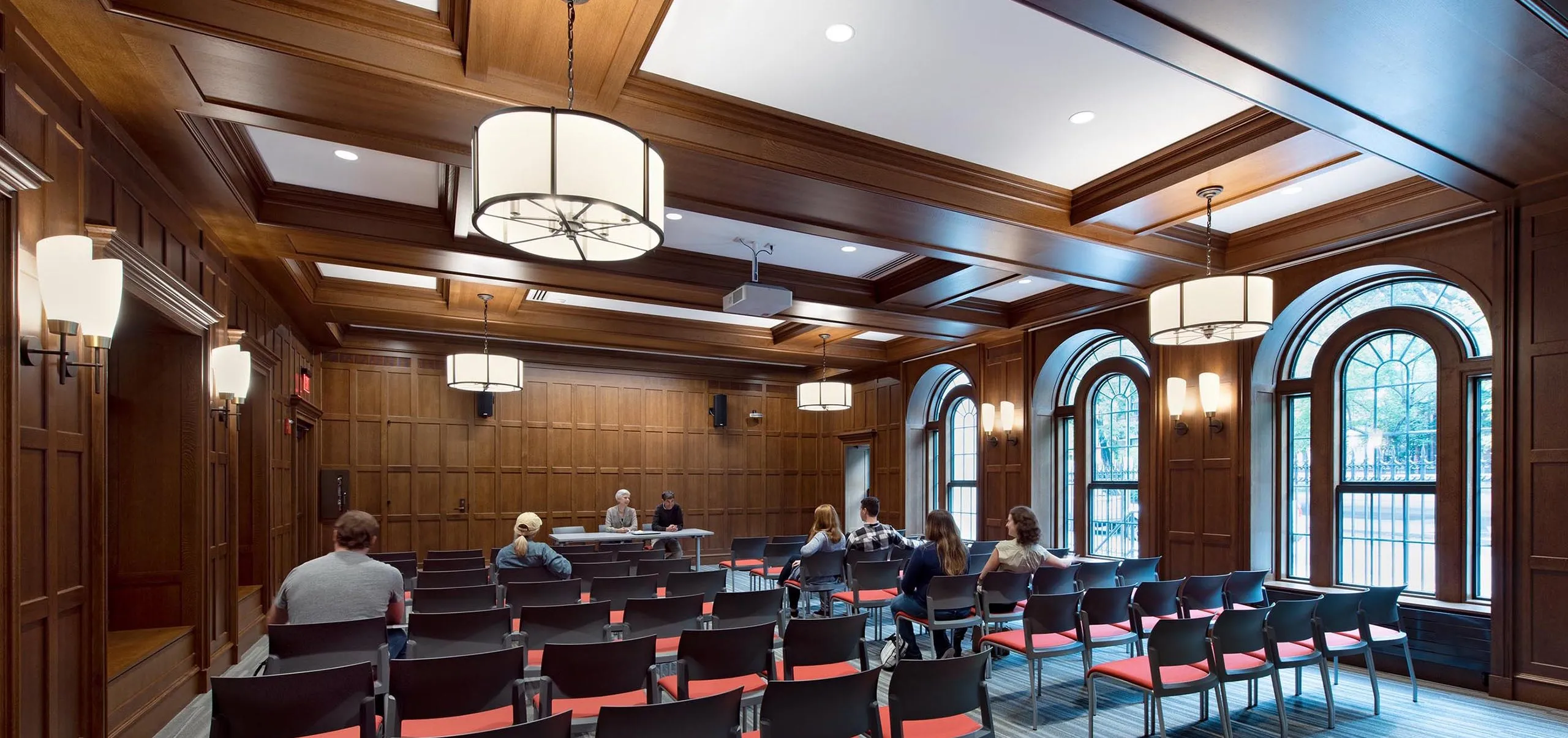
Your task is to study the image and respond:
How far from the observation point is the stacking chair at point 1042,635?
15.4ft

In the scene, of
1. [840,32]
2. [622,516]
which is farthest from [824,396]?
[840,32]

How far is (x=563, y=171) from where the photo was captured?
2.75 meters

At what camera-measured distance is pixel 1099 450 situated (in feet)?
31.2

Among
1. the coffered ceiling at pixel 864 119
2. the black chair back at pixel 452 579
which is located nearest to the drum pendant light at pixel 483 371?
the coffered ceiling at pixel 864 119

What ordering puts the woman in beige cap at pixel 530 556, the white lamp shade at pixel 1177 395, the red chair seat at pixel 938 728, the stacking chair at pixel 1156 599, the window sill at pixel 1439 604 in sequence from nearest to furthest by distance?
the red chair seat at pixel 938 728 → the stacking chair at pixel 1156 599 → the window sill at pixel 1439 604 → the woman in beige cap at pixel 530 556 → the white lamp shade at pixel 1177 395

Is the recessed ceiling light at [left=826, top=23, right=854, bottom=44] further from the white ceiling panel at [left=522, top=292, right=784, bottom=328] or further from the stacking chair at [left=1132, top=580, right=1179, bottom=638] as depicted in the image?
the white ceiling panel at [left=522, top=292, right=784, bottom=328]

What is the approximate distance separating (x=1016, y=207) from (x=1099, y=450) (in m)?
4.80

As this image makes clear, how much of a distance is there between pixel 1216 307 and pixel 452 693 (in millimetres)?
4857

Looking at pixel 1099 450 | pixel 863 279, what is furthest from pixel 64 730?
pixel 1099 450

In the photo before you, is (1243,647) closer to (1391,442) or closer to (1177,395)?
(1391,442)

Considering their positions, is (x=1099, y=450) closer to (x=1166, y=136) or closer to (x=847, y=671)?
(x=1166, y=136)

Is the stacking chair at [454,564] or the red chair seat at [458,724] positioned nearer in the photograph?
the red chair seat at [458,724]

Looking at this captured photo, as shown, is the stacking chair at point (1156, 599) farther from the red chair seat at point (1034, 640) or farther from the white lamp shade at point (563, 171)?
the white lamp shade at point (563, 171)

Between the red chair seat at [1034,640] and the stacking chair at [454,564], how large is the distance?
4408 mm
